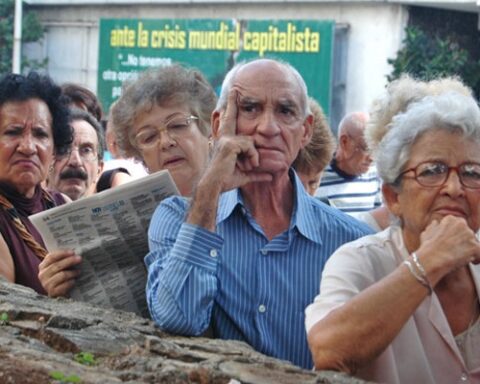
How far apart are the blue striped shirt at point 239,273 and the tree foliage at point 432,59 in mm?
15432

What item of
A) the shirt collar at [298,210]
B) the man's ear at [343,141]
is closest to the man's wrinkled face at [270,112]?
the shirt collar at [298,210]

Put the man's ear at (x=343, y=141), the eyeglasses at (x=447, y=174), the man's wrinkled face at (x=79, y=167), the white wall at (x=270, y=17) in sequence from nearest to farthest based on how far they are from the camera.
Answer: the eyeglasses at (x=447, y=174), the man's wrinkled face at (x=79, y=167), the man's ear at (x=343, y=141), the white wall at (x=270, y=17)

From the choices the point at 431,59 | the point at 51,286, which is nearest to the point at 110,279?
the point at 51,286

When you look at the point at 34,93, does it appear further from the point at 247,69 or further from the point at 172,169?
the point at 247,69

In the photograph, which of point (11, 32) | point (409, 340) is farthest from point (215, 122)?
point (11, 32)

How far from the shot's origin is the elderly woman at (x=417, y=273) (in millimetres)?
3477

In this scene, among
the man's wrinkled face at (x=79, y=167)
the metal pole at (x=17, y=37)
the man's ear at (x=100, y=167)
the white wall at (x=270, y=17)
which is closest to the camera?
the man's wrinkled face at (x=79, y=167)

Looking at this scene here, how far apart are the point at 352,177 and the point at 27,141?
9.99 ft

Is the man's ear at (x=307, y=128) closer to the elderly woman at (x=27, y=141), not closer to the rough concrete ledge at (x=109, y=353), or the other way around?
the rough concrete ledge at (x=109, y=353)

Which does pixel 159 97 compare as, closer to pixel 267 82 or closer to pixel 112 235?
pixel 112 235

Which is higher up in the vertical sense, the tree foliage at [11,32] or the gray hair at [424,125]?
the tree foliage at [11,32]

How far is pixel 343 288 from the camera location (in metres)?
3.63

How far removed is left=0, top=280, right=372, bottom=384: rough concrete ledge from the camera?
10.8 feet

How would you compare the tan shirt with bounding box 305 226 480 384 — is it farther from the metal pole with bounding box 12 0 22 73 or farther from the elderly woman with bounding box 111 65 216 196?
the metal pole with bounding box 12 0 22 73
